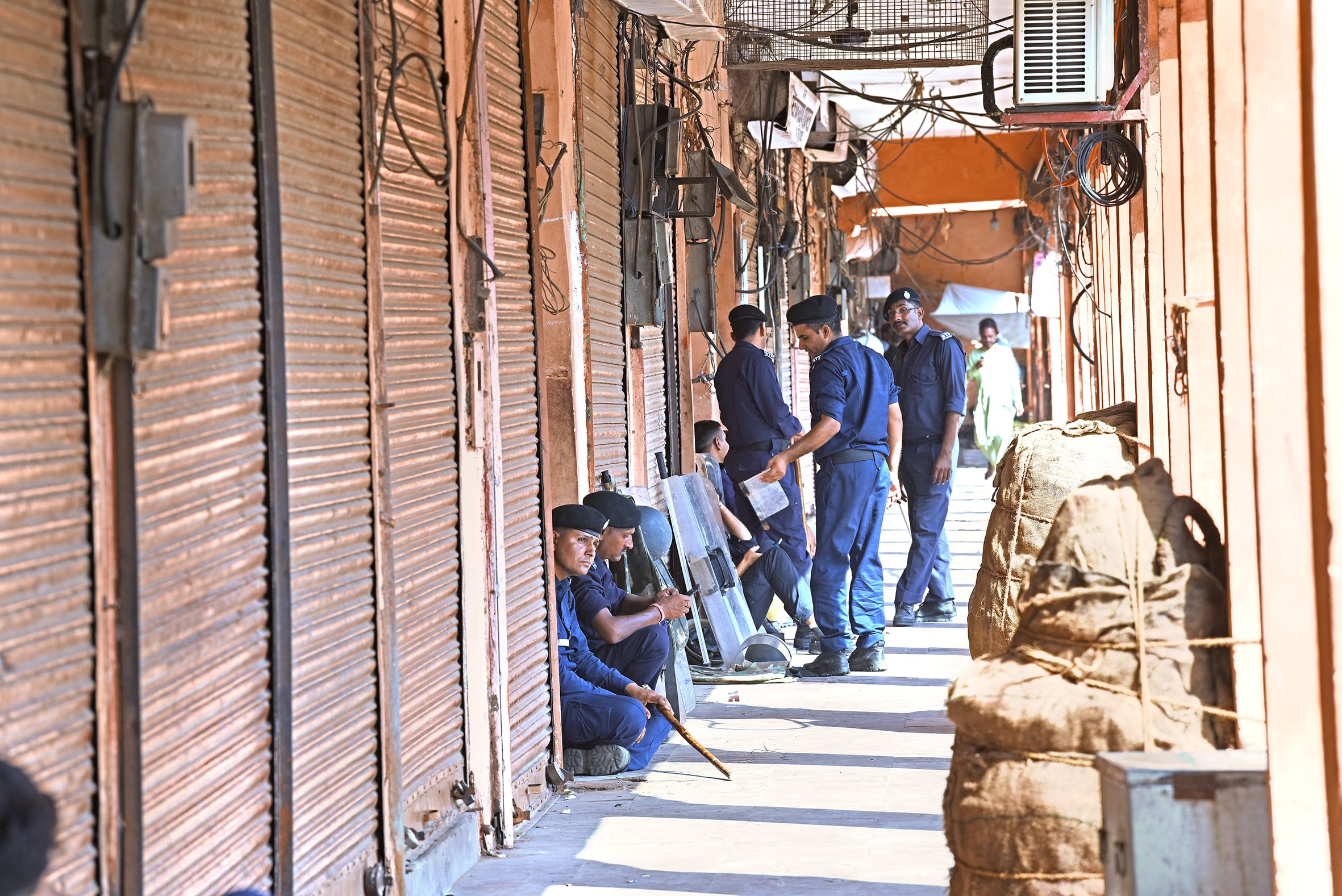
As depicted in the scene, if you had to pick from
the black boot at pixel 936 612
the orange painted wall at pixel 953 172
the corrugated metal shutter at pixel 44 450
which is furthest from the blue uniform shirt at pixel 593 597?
the orange painted wall at pixel 953 172

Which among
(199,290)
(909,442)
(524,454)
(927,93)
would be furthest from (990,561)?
(927,93)

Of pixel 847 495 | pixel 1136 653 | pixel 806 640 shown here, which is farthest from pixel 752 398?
pixel 1136 653

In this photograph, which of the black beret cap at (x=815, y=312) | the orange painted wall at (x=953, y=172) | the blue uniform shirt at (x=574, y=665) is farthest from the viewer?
the orange painted wall at (x=953, y=172)

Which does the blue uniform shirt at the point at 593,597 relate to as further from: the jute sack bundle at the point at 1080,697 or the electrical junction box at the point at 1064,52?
the jute sack bundle at the point at 1080,697

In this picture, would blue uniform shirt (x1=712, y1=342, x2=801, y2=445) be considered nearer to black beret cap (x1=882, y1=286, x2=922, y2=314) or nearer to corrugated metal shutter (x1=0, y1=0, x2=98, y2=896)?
black beret cap (x1=882, y1=286, x2=922, y2=314)

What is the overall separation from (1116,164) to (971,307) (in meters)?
19.5

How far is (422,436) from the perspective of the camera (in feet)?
14.5

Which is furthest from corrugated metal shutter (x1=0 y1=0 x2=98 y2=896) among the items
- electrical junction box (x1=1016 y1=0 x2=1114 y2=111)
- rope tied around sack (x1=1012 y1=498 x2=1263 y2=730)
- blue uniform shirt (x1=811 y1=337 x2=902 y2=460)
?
blue uniform shirt (x1=811 y1=337 x2=902 y2=460)

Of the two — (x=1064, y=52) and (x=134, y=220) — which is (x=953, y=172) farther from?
(x=134, y=220)

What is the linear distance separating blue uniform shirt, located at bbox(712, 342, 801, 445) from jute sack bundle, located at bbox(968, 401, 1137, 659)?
346cm

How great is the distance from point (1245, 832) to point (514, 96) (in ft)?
12.6

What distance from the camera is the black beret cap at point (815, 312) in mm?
8375

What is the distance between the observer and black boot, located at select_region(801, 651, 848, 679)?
26.2 feet

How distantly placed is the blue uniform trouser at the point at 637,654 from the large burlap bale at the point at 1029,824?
3394mm
